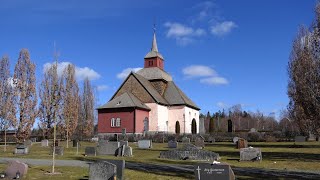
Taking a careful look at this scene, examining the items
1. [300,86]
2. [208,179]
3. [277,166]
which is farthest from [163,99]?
[208,179]

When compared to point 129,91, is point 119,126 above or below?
below

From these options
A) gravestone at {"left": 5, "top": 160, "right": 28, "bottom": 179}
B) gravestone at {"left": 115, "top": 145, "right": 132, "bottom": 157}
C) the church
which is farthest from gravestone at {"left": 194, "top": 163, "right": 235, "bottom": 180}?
the church

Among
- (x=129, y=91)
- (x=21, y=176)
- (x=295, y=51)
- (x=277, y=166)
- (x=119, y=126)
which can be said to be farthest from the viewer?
(x=129, y=91)

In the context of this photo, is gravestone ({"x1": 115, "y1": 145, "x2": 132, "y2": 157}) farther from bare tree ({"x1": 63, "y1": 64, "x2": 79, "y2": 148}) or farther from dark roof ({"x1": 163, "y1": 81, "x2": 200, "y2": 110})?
dark roof ({"x1": 163, "y1": 81, "x2": 200, "y2": 110})

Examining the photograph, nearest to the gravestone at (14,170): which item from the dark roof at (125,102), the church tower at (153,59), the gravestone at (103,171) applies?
the gravestone at (103,171)

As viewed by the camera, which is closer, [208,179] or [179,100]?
[208,179]

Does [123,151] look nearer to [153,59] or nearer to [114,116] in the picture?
[114,116]

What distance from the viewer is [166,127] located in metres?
68.0

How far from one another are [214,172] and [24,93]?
37471mm

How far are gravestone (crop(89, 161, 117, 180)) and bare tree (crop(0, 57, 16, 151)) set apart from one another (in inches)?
1226

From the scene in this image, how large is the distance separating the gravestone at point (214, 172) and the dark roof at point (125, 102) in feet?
157

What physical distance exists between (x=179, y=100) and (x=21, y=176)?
55.2 metres

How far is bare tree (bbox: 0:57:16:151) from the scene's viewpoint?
138ft

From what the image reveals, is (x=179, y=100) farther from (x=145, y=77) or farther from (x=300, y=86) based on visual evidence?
(x=300, y=86)
